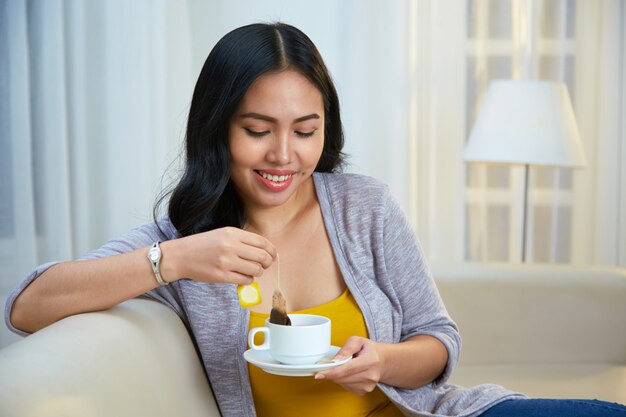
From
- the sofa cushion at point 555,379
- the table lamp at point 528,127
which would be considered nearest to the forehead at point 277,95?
the sofa cushion at point 555,379

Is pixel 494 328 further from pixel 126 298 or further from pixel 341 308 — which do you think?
pixel 126 298

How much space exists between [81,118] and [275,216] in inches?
58.5

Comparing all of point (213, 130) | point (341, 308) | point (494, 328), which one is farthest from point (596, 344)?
point (213, 130)

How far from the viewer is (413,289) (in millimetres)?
1667

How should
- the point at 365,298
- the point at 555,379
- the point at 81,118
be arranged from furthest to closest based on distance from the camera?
the point at 81,118
the point at 555,379
the point at 365,298

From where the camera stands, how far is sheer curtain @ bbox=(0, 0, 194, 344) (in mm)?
2754

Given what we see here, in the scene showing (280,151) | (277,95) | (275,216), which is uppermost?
(277,95)

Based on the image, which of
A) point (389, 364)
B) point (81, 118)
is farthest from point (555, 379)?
point (81, 118)

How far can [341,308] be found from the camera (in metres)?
1.62

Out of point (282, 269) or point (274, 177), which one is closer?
point (274, 177)

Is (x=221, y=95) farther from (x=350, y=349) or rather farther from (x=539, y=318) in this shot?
(x=539, y=318)

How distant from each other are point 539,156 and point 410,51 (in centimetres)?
93

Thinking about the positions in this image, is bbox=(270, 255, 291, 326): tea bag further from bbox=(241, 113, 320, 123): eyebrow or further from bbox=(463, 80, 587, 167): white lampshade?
bbox=(463, 80, 587, 167): white lampshade

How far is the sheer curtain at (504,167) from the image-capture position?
3.71m
